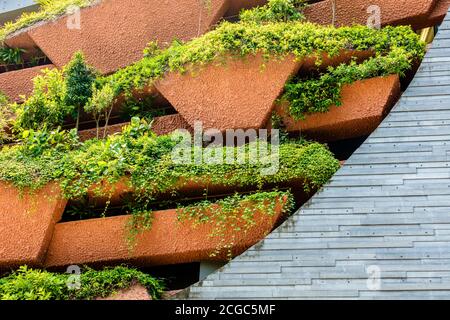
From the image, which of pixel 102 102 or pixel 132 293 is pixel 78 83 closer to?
pixel 102 102

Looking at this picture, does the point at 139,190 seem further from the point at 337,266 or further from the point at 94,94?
the point at 337,266

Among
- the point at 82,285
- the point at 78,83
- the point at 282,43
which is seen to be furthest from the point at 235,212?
the point at 78,83

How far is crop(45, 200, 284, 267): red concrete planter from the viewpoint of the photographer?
9031mm

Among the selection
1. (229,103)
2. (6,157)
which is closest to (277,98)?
(229,103)

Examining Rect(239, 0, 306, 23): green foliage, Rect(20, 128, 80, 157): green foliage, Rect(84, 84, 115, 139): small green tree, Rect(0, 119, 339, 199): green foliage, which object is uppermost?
Rect(239, 0, 306, 23): green foliage

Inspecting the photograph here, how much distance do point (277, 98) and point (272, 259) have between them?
221cm

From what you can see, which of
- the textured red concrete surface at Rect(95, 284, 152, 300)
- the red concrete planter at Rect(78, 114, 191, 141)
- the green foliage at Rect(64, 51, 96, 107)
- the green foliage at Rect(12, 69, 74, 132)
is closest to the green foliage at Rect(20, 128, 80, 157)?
the green foliage at Rect(12, 69, 74, 132)

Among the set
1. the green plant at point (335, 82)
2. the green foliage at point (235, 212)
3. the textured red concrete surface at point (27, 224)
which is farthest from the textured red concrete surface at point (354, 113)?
the textured red concrete surface at point (27, 224)

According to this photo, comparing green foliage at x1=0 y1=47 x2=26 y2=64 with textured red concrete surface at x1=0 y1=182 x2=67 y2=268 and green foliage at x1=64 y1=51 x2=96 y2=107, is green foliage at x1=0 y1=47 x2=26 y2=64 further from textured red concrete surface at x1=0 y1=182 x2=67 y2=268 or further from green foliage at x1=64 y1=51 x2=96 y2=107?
textured red concrete surface at x1=0 y1=182 x2=67 y2=268

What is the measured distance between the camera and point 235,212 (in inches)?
356

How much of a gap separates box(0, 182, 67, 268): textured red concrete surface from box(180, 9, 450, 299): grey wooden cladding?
2.01m

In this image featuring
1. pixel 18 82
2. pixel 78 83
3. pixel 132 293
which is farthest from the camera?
pixel 18 82

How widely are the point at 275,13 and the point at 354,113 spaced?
1.95 metres

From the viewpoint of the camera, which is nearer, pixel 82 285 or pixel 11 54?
pixel 82 285
